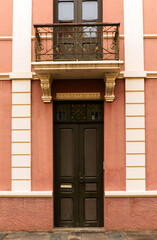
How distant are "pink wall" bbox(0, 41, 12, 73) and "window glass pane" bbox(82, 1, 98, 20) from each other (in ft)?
7.59

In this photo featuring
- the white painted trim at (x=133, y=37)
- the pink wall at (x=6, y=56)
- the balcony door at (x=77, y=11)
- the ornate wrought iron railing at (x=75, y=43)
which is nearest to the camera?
the ornate wrought iron railing at (x=75, y=43)

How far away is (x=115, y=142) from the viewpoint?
6.96m

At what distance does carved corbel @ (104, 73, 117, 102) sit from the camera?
22.0ft

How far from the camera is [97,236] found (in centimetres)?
648

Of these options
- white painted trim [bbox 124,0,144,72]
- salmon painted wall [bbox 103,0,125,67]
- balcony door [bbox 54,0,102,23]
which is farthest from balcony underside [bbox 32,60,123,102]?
balcony door [bbox 54,0,102,23]

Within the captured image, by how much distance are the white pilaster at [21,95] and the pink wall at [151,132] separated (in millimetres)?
3260

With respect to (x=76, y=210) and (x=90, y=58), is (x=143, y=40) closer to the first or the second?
(x=90, y=58)

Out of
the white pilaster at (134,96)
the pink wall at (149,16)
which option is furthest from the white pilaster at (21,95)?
the pink wall at (149,16)

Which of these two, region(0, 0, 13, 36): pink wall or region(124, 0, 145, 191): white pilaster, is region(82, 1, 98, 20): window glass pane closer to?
region(124, 0, 145, 191): white pilaster

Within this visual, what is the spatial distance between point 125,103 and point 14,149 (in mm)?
3326

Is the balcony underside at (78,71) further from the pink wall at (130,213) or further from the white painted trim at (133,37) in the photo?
the pink wall at (130,213)

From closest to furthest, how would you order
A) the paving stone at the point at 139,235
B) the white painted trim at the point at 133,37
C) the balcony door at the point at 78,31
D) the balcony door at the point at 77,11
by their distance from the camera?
Answer: the paving stone at the point at 139,235, the balcony door at the point at 78,31, the white painted trim at the point at 133,37, the balcony door at the point at 77,11

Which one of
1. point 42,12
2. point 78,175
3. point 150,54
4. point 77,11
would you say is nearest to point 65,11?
point 77,11

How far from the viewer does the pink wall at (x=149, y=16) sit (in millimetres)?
7090
